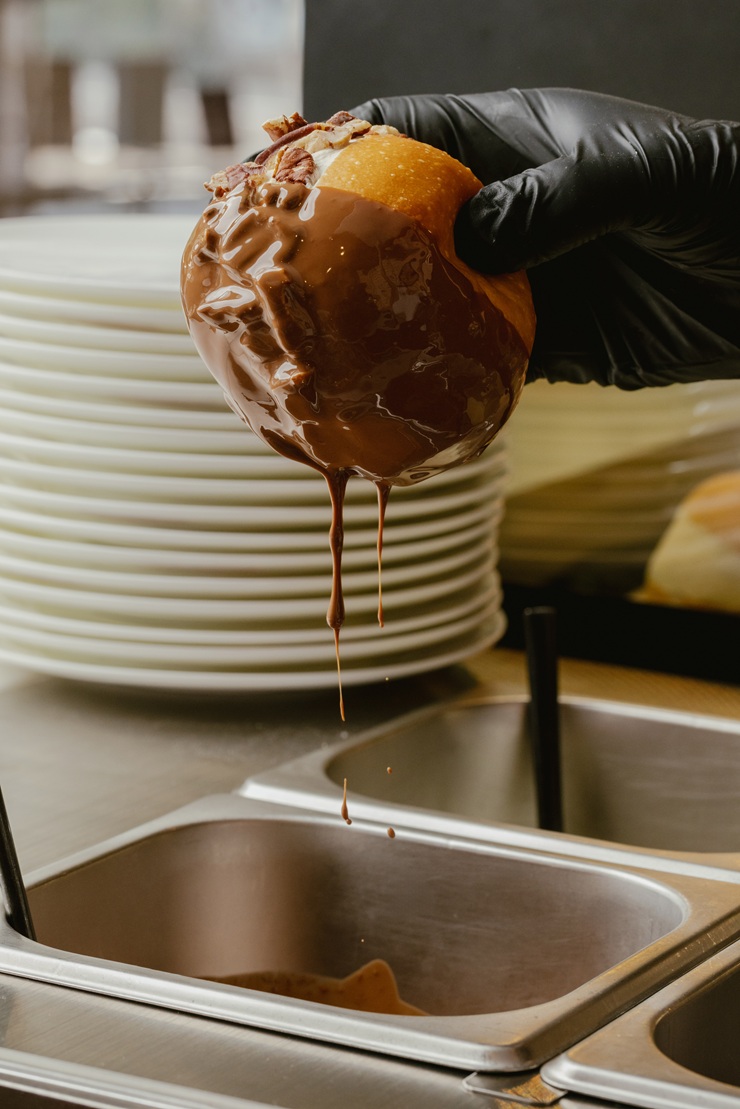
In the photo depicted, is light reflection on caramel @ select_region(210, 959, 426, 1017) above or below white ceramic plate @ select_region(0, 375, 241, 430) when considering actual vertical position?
below

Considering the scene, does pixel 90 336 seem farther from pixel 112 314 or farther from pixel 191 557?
pixel 191 557

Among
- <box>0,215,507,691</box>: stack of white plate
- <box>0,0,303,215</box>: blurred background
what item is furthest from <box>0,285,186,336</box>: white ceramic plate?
<box>0,0,303,215</box>: blurred background

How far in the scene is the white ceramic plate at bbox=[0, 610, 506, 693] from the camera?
3.85 ft

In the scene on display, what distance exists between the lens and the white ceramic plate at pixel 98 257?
1161 mm

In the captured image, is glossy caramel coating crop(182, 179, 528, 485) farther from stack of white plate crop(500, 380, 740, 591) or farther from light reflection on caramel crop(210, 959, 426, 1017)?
stack of white plate crop(500, 380, 740, 591)

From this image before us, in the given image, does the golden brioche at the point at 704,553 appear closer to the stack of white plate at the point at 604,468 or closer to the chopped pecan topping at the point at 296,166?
the stack of white plate at the point at 604,468

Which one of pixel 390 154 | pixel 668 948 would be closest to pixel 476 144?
pixel 390 154

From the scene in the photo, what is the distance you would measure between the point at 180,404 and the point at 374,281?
1.74 feet

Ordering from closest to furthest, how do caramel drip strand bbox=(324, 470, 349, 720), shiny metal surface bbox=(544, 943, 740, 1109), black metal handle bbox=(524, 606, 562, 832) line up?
shiny metal surface bbox=(544, 943, 740, 1109)
caramel drip strand bbox=(324, 470, 349, 720)
black metal handle bbox=(524, 606, 562, 832)

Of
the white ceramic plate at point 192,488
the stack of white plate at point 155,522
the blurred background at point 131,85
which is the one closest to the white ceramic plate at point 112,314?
the stack of white plate at point 155,522

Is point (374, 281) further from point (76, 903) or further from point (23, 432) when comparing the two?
point (23, 432)

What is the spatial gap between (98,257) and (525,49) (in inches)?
16.1

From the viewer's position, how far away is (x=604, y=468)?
4.53 ft

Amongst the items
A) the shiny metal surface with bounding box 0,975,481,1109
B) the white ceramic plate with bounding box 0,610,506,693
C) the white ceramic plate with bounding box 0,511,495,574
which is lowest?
the white ceramic plate with bounding box 0,610,506,693
